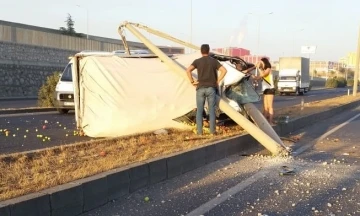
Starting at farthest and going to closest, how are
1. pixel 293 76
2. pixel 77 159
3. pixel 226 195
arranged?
pixel 293 76 → pixel 77 159 → pixel 226 195

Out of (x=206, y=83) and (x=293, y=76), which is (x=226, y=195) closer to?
(x=206, y=83)

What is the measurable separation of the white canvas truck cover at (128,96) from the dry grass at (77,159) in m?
0.56

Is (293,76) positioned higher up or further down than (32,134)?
higher up

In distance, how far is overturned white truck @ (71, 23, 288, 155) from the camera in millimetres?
10500

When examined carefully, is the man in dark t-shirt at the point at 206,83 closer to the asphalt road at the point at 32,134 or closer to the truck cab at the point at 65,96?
the asphalt road at the point at 32,134

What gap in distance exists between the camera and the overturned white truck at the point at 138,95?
10500 millimetres

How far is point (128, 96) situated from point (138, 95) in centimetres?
23

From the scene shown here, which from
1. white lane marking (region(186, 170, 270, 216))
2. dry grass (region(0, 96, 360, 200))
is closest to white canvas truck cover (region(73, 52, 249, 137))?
dry grass (region(0, 96, 360, 200))

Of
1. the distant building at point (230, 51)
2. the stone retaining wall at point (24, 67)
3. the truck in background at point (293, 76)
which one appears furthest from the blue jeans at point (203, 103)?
the truck in background at point (293, 76)

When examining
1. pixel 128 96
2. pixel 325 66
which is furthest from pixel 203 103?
pixel 325 66

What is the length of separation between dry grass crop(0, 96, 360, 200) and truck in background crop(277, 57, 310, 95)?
38.5m

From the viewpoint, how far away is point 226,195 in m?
6.20

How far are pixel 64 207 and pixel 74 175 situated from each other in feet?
2.82

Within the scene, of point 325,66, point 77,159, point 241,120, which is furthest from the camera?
point 325,66
